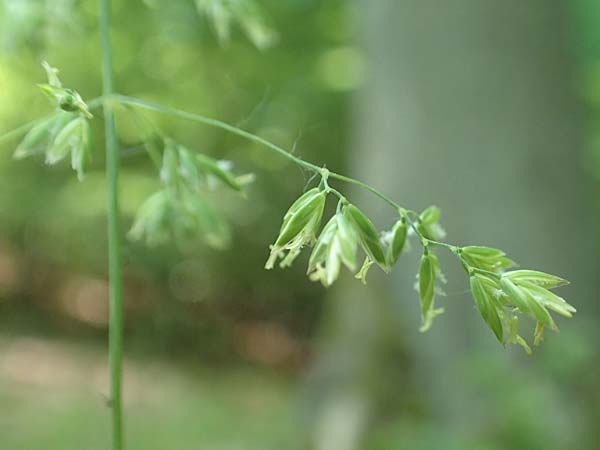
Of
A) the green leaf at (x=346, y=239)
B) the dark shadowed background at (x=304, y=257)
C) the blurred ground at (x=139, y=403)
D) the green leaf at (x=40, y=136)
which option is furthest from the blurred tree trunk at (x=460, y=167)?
the green leaf at (x=346, y=239)

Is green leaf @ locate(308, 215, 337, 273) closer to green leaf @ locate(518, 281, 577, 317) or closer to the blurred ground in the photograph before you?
green leaf @ locate(518, 281, 577, 317)

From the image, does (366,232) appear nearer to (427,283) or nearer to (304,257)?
(427,283)

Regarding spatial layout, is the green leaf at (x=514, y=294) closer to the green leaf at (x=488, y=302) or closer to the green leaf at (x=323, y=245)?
the green leaf at (x=488, y=302)

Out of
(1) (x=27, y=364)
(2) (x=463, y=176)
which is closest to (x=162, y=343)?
(1) (x=27, y=364)

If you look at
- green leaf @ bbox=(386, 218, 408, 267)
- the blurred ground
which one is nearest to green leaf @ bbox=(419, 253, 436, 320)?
green leaf @ bbox=(386, 218, 408, 267)

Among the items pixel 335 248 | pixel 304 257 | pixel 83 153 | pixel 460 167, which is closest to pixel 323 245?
pixel 335 248

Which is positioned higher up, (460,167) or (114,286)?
(460,167)
